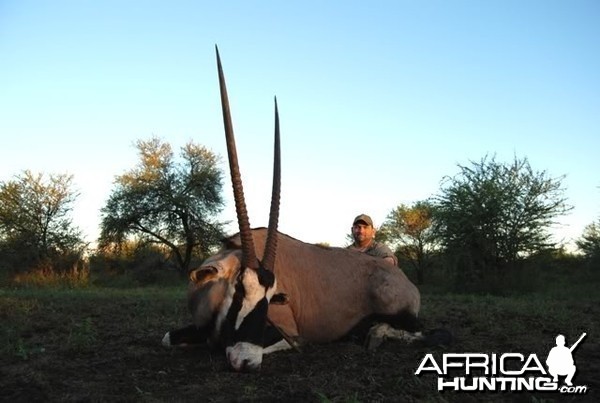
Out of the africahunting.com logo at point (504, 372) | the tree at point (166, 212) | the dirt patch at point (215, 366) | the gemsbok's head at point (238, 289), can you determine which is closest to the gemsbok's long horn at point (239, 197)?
the gemsbok's head at point (238, 289)

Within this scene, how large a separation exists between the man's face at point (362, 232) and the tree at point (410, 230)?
63.9 feet

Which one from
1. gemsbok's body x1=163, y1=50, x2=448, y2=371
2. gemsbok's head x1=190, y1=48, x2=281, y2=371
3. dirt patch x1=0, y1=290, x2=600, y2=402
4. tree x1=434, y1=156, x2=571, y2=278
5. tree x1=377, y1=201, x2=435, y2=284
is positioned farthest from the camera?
tree x1=377, y1=201, x2=435, y2=284

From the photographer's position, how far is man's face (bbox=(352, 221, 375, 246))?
727cm

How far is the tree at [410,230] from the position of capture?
2724 cm

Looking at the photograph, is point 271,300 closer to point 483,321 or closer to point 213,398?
point 213,398

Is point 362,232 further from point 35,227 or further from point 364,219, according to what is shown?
point 35,227

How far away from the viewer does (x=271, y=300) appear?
4.54 metres

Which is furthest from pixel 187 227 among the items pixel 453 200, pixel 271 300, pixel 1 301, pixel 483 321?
pixel 271 300

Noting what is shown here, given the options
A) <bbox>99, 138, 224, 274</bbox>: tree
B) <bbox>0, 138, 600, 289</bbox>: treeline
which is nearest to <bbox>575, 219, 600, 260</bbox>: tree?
<bbox>0, 138, 600, 289</bbox>: treeline

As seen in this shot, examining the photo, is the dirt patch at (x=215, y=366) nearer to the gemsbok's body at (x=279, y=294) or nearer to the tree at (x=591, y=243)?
the gemsbok's body at (x=279, y=294)

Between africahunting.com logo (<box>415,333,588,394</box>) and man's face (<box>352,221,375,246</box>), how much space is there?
9.71ft

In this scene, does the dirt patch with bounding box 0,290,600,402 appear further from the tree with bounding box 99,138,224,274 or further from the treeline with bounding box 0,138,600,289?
the tree with bounding box 99,138,224,274

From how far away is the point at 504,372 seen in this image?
3889 mm

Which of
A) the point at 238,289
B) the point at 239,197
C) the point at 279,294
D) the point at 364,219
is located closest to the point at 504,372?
the point at 279,294
